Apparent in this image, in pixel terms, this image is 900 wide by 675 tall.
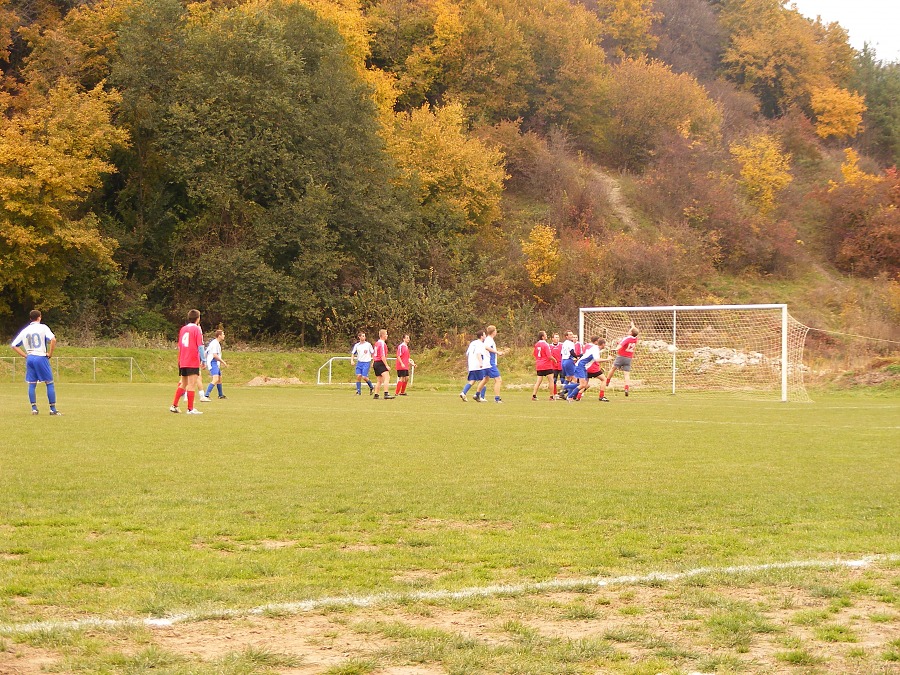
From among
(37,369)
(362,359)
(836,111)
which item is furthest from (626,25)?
(37,369)

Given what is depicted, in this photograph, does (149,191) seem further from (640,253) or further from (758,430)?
(758,430)

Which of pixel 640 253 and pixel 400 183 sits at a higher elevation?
pixel 400 183

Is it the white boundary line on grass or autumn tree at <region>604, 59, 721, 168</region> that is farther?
autumn tree at <region>604, 59, 721, 168</region>

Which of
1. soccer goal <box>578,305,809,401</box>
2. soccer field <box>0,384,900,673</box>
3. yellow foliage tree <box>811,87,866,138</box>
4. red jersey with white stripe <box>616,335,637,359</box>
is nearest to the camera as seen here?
soccer field <box>0,384,900,673</box>

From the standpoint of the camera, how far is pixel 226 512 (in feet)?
29.1

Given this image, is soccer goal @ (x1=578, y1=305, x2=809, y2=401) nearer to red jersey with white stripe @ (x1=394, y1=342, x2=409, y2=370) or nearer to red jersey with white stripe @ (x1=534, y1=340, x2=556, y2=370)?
red jersey with white stripe @ (x1=534, y1=340, x2=556, y2=370)

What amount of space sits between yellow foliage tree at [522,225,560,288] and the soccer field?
4008 cm

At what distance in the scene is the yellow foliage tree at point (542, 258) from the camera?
5706 centimetres

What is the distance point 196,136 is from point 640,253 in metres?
24.5

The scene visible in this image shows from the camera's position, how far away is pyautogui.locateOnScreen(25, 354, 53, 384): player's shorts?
1939 centimetres

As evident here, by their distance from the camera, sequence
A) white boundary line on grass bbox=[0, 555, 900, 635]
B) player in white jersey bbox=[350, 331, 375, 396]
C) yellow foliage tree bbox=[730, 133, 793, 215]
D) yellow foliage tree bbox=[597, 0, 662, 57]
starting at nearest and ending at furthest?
white boundary line on grass bbox=[0, 555, 900, 635] → player in white jersey bbox=[350, 331, 375, 396] → yellow foliage tree bbox=[730, 133, 793, 215] → yellow foliage tree bbox=[597, 0, 662, 57]

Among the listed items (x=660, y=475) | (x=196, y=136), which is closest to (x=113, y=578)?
(x=660, y=475)

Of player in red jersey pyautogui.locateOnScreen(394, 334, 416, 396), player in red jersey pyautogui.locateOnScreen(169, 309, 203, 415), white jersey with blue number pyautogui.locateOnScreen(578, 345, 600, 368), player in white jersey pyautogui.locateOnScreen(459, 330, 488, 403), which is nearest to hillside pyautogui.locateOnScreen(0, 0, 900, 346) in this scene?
player in red jersey pyautogui.locateOnScreen(394, 334, 416, 396)

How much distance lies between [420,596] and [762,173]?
210ft
